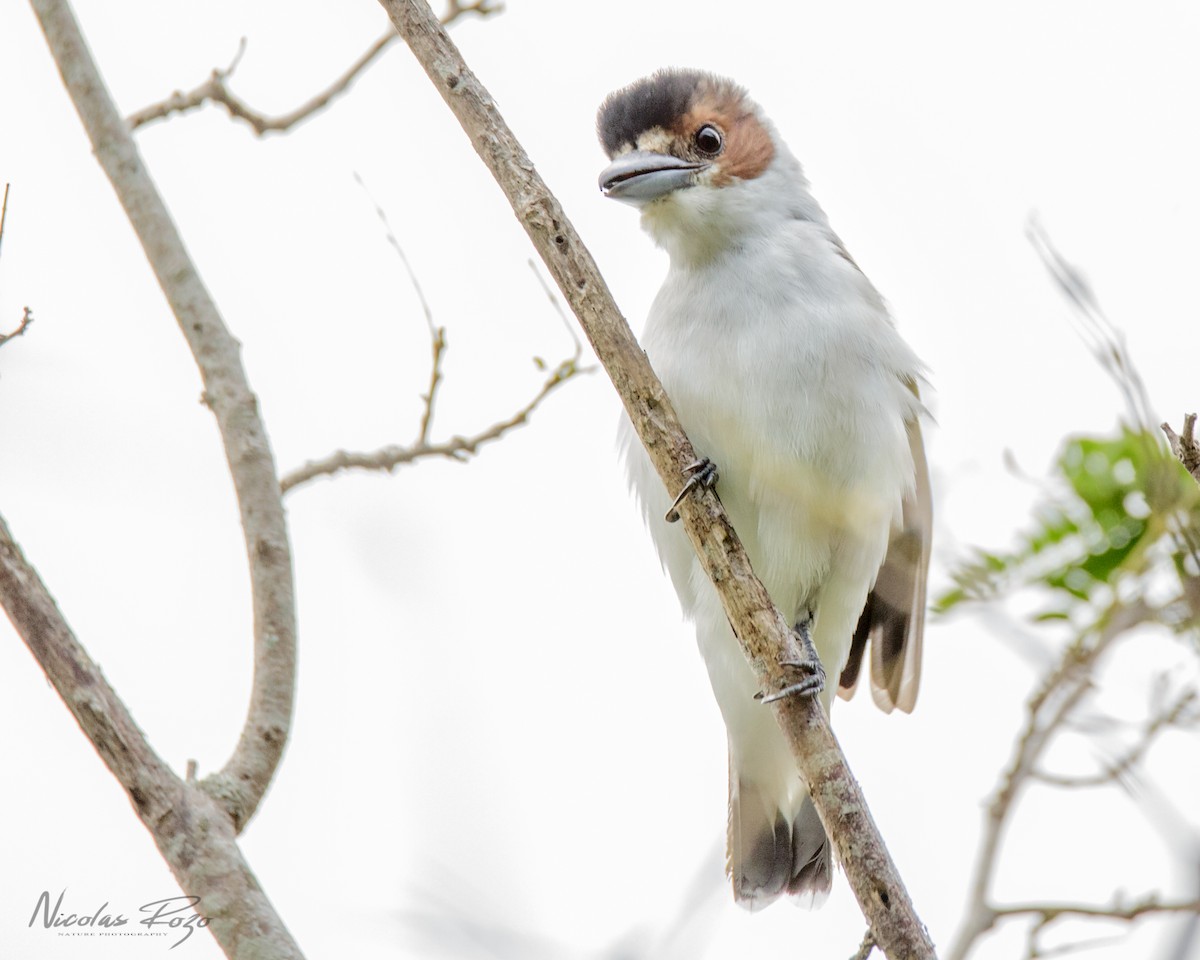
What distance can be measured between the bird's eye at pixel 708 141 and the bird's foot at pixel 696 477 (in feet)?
3.95

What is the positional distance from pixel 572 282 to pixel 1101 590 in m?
1.58

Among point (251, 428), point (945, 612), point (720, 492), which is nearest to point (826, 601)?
point (720, 492)

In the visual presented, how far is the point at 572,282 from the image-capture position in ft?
10.7

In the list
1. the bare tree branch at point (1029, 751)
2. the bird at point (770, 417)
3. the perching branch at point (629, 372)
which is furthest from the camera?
the bird at point (770, 417)

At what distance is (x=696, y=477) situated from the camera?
3.44 meters

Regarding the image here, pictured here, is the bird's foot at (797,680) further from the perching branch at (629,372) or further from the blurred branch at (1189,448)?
the blurred branch at (1189,448)

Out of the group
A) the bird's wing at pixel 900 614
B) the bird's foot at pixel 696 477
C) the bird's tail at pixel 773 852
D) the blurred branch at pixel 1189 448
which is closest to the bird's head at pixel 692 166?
the bird's foot at pixel 696 477

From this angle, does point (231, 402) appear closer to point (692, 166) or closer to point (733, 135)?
point (692, 166)

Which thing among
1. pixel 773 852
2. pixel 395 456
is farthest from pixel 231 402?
pixel 773 852

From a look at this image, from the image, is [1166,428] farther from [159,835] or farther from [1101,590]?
[159,835]

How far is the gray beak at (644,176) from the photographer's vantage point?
14.6 ft

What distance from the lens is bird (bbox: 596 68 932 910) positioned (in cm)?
430

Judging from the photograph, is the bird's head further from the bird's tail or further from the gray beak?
the bird's tail

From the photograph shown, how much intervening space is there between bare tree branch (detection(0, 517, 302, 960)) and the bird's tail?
8.55 ft
